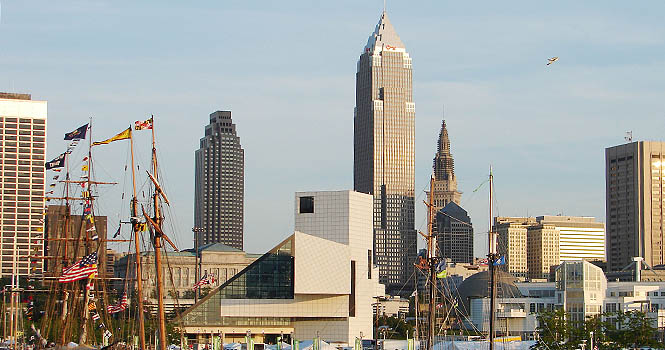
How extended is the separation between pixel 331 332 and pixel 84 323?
56.9m

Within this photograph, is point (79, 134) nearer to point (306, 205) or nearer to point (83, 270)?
point (83, 270)

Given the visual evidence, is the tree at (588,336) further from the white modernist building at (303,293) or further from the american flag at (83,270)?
the american flag at (83,270)

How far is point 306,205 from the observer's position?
16475cm

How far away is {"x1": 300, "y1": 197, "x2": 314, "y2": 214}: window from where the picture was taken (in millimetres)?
164125

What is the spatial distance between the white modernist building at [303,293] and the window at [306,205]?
2.46 meters

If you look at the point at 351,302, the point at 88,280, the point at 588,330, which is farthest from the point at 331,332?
the point at 88,280

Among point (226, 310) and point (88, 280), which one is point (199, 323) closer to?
point (226, 310)

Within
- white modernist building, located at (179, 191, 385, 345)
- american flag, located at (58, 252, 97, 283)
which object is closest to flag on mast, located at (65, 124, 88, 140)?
american flag, located at (58, 252, 97, 283)

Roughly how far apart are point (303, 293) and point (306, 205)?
1470 cm

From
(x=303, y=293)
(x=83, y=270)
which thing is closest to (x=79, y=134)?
(x=83, y=270)

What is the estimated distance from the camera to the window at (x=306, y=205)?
164125mm

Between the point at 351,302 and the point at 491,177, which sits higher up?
the point at 491,177

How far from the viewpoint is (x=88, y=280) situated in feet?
355

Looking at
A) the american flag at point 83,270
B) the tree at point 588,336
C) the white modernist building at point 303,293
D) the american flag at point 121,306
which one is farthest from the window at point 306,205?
the american flag at point 83,270
